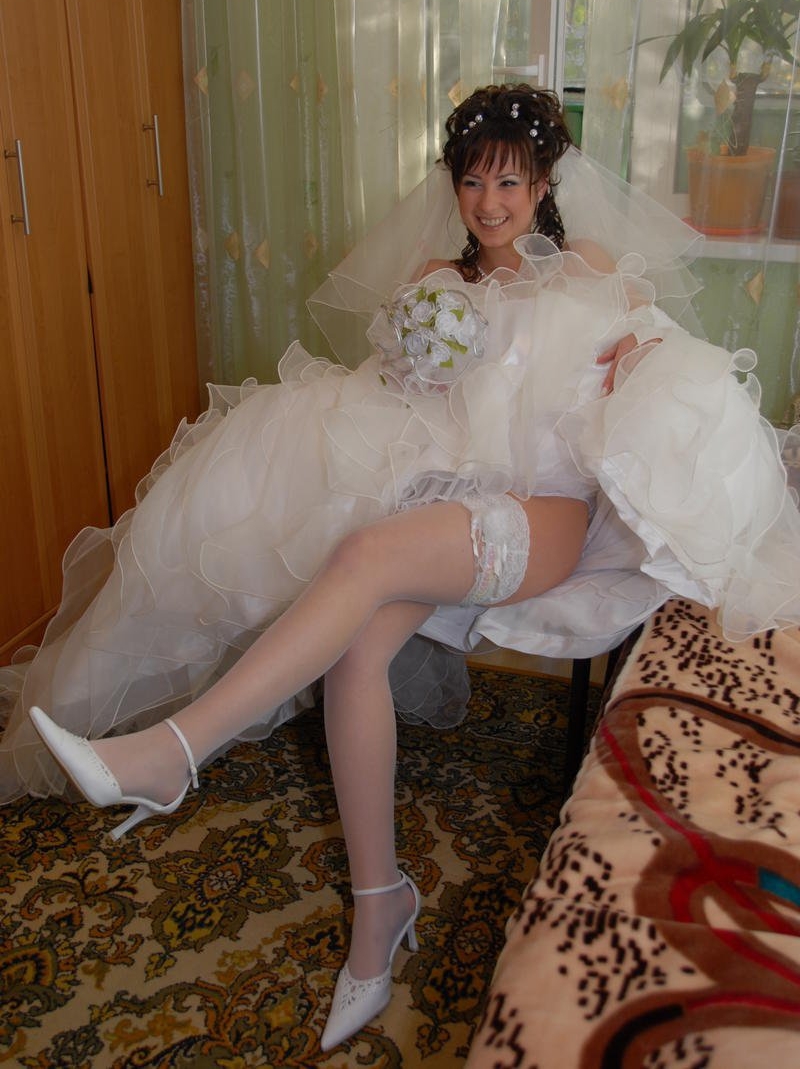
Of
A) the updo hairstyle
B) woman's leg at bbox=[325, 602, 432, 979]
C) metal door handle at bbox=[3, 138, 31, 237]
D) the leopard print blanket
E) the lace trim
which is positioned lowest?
woman's leg at bbox=[325, 602, 432, 979]

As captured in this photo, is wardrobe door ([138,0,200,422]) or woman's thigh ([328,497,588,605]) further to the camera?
wardrobe door ([138,0,200,422])

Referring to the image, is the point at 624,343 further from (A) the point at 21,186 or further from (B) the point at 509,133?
(A) the point at 21,186

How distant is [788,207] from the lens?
2.46m

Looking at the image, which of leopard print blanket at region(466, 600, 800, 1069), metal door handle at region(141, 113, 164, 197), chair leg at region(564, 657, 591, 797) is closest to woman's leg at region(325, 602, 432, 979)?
leopard print blanket at region(466, 600, 800, 1069)

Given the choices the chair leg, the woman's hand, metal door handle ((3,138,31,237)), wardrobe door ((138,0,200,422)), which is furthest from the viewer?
wardrobe door ((138,0,200,422))

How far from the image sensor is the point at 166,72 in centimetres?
281

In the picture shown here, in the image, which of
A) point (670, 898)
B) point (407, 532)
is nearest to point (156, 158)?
point (407, 532)

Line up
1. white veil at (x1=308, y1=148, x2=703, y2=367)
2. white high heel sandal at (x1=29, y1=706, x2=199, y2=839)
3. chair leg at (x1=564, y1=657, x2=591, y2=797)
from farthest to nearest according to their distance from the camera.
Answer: white veil at (x1=308, y1=148, x2=703, y2=367) < chair leg at (x1=564, y1=657, x2=591, y2=797) < white high heel sandal at (x1=29, y1=706, x2=199, y2=839)

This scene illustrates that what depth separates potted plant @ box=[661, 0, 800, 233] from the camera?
2330mm

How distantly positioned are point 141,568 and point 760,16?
1825 millimetres

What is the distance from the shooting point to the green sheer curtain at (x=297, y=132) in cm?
262

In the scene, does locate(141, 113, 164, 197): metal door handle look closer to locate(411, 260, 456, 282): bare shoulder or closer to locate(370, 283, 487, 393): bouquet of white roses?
locate(411, 260, 456, 282): bare shoulder

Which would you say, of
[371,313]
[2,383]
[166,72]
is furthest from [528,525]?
[166,72]

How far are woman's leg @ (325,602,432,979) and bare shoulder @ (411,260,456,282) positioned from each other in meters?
0.87
